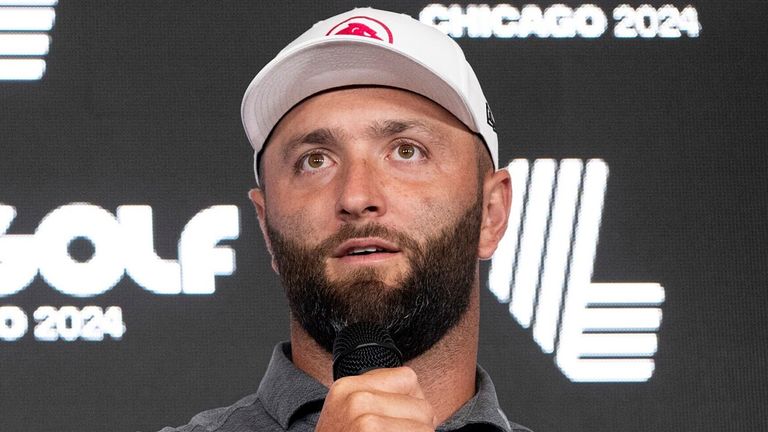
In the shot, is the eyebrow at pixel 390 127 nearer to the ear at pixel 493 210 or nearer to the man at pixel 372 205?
the man at pixel 372 205

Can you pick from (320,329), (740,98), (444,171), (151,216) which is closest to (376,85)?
(444,171)

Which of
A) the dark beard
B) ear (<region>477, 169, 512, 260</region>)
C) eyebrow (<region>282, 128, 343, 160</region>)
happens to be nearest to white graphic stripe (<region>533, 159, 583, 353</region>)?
ear (<region>477, 169, 512, 260</region>)

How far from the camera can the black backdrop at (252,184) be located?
2129 mm

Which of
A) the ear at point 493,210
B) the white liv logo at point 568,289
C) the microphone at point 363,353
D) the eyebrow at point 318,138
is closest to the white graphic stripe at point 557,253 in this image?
the white liv logo at point 568,289

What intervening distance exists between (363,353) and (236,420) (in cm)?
33

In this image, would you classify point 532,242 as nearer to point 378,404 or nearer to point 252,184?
point 252,184

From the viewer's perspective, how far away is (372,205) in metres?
1.15

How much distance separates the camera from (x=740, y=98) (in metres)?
2.24

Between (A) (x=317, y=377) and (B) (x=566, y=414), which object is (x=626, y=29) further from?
(A) (x=317, y=377)

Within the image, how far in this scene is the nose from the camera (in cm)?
115

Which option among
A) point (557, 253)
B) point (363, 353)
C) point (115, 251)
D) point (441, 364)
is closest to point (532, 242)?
point (557, 253)

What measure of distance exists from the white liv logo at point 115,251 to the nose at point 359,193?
1012 mm

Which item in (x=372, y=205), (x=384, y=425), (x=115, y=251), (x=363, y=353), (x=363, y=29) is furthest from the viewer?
(x=115, y=251)

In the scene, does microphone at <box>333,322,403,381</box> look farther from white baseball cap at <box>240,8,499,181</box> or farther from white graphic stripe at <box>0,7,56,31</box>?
white graphic stripe at <box>0,7,56,31</box>
